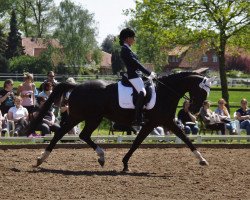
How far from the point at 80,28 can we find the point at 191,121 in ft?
210

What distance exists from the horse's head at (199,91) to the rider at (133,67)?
762 mm

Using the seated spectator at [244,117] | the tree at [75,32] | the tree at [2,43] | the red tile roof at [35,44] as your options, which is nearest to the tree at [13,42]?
the tree at [2,43]

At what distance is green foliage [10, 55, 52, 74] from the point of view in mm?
65250

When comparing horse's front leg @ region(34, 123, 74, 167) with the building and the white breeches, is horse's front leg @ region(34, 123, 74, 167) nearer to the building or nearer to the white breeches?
the white breeches

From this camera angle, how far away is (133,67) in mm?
9453

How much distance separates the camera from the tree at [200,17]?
26891 millimetres

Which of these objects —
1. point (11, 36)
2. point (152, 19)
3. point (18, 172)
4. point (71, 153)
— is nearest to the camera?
point (18, 172)

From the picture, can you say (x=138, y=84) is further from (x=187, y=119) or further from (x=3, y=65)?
(x=3, y=65)

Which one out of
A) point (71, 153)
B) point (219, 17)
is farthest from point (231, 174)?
point (219, 17)

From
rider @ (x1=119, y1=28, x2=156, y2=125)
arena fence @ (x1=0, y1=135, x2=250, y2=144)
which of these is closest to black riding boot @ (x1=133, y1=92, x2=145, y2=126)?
rider @ (x1=119, y1=28, x2=156, y2=125)

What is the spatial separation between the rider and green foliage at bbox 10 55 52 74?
5580cm

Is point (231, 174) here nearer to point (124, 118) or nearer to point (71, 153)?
point (124, 118)

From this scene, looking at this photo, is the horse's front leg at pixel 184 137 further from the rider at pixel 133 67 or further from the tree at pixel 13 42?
the tree at pixel 13 42

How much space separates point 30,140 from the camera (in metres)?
13.3
